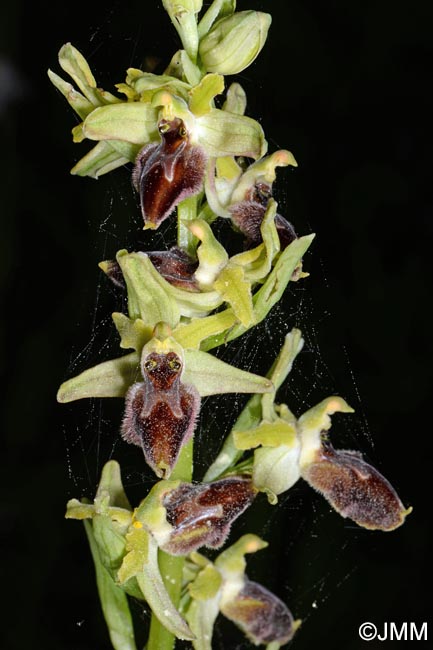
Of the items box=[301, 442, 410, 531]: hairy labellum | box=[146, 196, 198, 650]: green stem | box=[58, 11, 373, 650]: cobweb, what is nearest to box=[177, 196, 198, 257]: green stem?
box=[146, 196, 198, 650]: green stem

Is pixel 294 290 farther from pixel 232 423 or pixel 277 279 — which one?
pixel 277 279

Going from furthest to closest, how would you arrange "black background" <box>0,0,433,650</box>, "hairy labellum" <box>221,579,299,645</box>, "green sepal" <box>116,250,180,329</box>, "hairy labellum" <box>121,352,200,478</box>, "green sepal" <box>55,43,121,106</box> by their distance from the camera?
"black background" <box>0,0,433,650</box> < "hairy labellum" <box>221,579,299,645</box> < "green sepal" <box>55,43,121,106</box> < "green sepal" <box>116,250,180,329</box> < "hairy labellum" <box>121,352,200,478</box>

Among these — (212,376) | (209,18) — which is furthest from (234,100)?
(212,376)

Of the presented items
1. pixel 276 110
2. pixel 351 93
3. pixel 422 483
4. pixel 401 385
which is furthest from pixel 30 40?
pixel 422 483

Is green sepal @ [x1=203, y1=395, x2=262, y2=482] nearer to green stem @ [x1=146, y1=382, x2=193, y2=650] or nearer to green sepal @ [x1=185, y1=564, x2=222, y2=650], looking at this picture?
green stem @ [x1=146, y1=382, x2=193, y2=650]

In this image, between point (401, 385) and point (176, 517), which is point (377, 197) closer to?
point (401, 385)

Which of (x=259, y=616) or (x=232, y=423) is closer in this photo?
(x=259, y=616)
